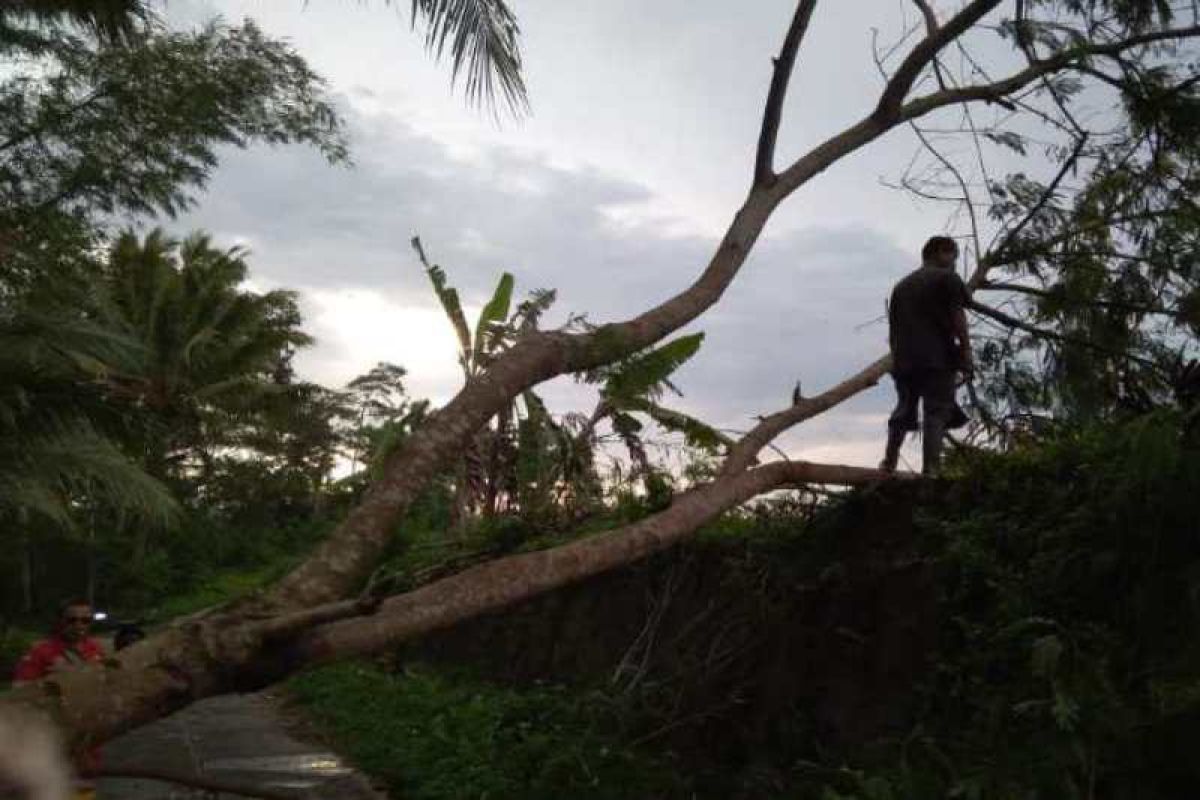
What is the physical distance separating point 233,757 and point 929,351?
635cm

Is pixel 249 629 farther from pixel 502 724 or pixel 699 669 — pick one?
pixel 502 724

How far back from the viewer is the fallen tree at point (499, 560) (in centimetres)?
332

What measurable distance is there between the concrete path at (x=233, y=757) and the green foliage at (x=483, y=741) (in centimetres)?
27

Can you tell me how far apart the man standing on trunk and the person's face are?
446 centimetres

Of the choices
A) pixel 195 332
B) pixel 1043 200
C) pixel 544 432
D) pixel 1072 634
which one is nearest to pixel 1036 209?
pixel 1043 200

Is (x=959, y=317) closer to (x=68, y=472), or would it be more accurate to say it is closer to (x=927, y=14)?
(x=927, y=14)

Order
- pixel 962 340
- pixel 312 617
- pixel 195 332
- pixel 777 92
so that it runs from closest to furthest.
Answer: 1. pixel 312 617
2. pixel 777 92
3. pixel 962 340
4. pixel 195 332

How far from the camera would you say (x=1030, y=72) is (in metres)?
6.30

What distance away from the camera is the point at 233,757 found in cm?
919

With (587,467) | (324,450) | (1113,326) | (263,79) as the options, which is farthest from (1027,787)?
(324,450)

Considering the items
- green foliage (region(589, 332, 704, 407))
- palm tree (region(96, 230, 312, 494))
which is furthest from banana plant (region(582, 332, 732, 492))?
palm tree (region(96, 230, 312, 494))

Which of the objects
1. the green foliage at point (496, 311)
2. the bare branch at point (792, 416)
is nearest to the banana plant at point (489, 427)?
the green foliage at point (496, 311)

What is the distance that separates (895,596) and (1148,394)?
1.50 m

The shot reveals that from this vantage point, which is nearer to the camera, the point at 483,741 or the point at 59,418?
the point at 59,418
